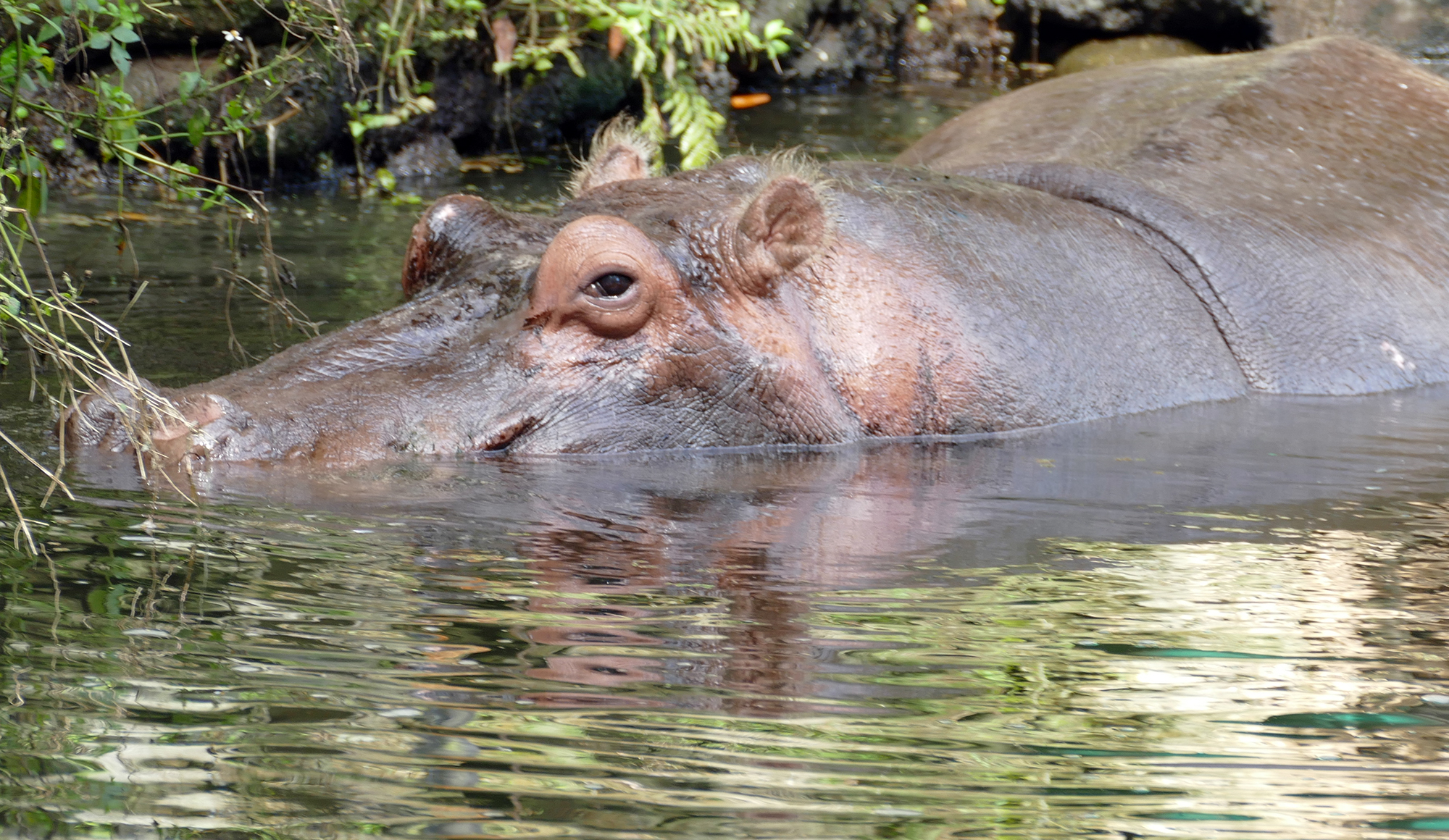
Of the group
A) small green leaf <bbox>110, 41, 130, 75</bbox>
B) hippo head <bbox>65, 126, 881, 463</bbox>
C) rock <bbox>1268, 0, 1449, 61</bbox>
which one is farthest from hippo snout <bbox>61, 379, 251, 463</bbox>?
rock <bbox>1268, 0, 1449, 61</bbox>

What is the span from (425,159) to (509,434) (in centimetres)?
676

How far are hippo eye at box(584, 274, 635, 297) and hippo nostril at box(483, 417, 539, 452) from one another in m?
0.38

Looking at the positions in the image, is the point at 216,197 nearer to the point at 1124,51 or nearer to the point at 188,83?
the point at 188,83

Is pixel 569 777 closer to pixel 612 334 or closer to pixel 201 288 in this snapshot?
pixel 612 334

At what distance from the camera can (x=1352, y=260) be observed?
5.73 meters

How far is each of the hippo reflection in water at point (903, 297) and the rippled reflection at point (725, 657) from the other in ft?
0.82

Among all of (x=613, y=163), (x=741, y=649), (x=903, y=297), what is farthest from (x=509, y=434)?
(x=741, y=649)

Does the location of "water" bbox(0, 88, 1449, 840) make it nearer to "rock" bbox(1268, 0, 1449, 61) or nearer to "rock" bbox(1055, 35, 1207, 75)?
"rock" bbox(1055, 35, 1207, 75)

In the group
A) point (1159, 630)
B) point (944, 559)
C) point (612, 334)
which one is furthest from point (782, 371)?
point (1159, 630)

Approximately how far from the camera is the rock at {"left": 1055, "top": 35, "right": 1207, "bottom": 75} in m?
14.8

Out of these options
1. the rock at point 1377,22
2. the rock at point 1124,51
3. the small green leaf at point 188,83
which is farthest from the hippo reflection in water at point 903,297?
the rock at point 1377,22

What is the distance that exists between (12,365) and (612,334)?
218 cm

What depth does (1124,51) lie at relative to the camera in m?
14.9

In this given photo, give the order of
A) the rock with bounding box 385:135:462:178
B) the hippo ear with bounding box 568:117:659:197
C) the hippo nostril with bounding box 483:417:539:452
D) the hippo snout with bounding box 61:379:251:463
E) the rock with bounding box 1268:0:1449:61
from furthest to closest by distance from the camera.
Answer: the rock with bounding box 1268:0:1449:61 → the rock with bounding box 385:135:462:178 → the hippo ear with bounding box 568:117:659:197 → the hippo nostril with bounding box 483:417:539:452 → the hippo snout with bounding box 61:379:251:463
